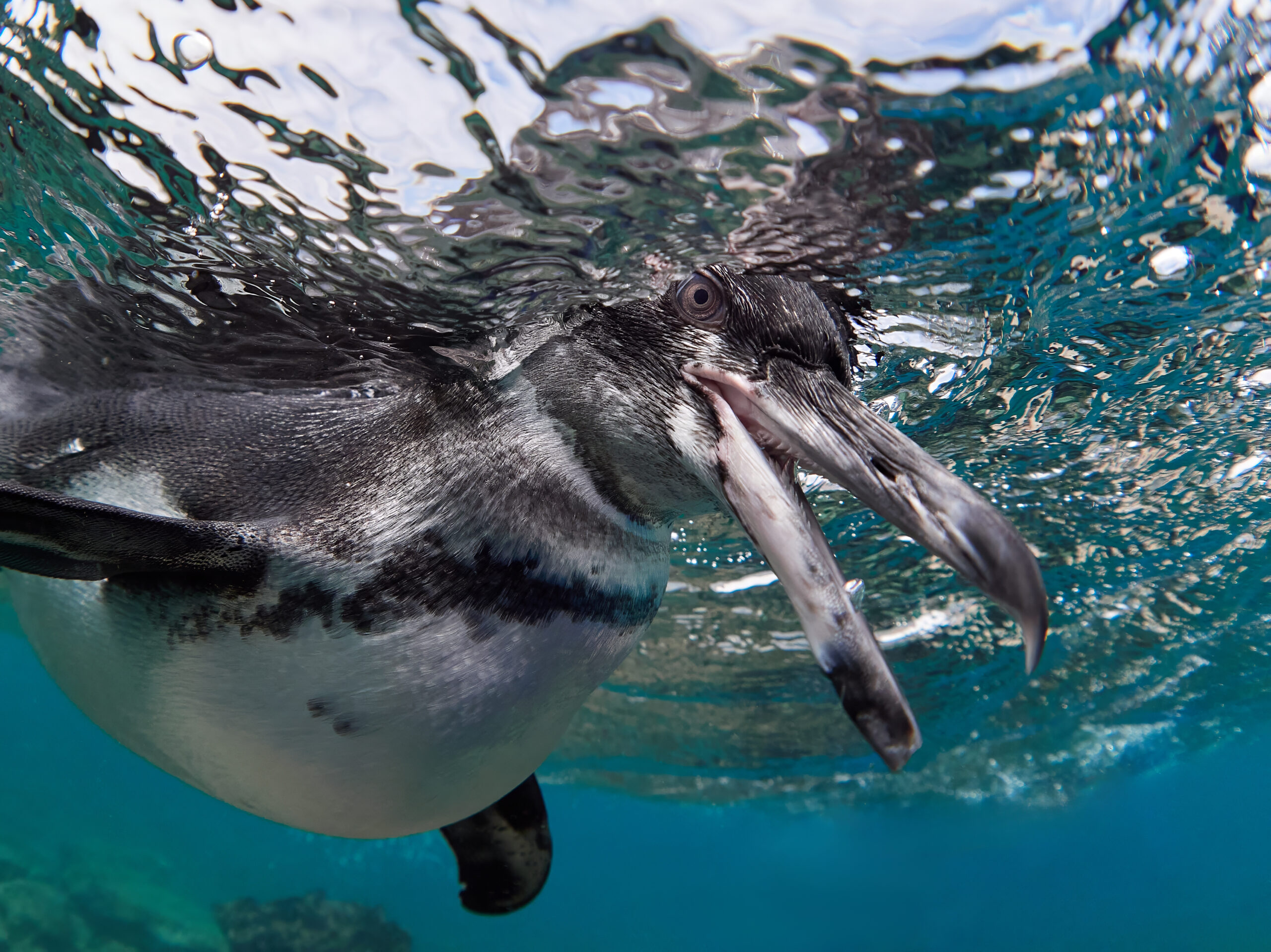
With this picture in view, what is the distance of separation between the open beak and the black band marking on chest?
2.71 ft

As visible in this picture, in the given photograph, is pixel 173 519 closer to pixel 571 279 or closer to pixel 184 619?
pixel 184 619

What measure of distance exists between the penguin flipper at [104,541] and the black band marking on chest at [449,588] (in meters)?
0.40


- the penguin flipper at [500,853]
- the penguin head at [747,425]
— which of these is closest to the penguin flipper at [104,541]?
the penguin head at [747,425]

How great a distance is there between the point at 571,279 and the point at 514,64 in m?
0.98

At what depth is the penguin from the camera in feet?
7.14

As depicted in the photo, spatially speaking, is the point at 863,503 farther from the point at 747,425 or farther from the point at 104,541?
the point at 104,541

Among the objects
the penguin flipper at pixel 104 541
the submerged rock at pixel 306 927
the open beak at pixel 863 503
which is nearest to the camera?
the open beak at pixel 863 503

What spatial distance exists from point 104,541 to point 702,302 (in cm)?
201

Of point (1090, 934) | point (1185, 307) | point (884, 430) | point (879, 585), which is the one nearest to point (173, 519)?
point (884, 430)

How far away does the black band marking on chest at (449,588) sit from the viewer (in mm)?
2410

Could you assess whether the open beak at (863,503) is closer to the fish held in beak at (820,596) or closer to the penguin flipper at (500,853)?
the fish held in beak at (820,596)

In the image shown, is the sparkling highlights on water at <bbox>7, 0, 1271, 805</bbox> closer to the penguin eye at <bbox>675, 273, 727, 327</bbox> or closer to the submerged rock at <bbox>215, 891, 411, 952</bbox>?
the penguin eye at <bbox>675, 273, 727, 327</bbox>

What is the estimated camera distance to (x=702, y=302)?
244 cm

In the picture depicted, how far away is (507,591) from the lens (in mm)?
2475
